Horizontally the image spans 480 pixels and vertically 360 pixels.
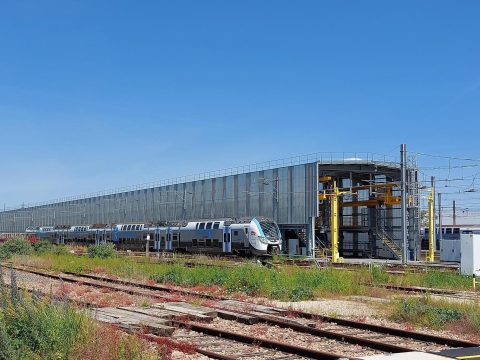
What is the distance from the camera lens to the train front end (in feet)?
125

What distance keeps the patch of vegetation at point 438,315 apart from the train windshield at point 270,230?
23156mm

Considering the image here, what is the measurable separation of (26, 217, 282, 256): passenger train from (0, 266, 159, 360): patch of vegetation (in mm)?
28454

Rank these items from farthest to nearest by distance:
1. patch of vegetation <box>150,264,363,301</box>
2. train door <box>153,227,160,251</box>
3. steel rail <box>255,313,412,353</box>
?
train door <box>153,227,160,251</box> < patch of vegetation <box>150,264,363,301</box> < steel rail <box>255,313,412,353</box>

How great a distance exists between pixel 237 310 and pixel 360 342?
4.99 meters

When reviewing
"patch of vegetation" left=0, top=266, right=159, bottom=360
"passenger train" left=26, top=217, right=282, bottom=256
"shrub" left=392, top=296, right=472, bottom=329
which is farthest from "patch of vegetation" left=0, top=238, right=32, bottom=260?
"patch of vegetation" left=0, top=266, right=159, bottom=360

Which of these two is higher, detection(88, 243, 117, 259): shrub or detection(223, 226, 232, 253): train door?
detection(223, 226, 232, 253): train door

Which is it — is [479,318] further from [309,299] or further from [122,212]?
[122,212]

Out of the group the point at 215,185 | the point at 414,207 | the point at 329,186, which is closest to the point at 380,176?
the point at 329,186

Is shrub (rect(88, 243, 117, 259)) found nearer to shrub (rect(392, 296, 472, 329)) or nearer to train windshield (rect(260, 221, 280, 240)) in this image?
train windshield (rect(260, 221, 280, 240))

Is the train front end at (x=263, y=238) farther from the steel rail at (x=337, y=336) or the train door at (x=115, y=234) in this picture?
the train door at (x=115, y=234)

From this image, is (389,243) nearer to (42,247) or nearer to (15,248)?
(42,247)

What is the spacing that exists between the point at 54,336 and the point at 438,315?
29.9ft

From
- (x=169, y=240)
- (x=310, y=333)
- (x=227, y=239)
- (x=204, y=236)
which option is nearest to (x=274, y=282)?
(x=310, y=333)

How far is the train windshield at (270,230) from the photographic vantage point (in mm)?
38688
